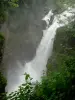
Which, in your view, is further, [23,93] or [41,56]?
[41,56]

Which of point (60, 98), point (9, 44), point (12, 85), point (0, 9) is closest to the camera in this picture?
point (60, 98)

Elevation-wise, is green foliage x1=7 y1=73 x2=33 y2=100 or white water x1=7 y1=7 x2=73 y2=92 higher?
white water x1=7 y1=7 x2=73 y2=92

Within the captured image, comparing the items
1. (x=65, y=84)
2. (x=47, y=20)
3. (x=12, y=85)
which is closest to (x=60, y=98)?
(x=65, y=84)

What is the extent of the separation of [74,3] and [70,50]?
2299mm

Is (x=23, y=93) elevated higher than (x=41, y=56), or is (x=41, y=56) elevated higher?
(x=41, y=56)

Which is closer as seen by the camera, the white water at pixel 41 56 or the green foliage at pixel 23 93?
the green foliage at pixel 23 93

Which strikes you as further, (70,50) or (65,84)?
(70,50)

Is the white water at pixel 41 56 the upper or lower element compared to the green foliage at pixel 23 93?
upper

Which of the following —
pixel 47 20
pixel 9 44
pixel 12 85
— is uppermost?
pixel 47 20

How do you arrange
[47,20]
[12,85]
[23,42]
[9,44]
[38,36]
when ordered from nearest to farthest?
[12,85], [9,44], [23,42], [38,36], [47,20]

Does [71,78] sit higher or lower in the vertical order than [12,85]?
lower

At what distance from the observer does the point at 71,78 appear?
138 inches

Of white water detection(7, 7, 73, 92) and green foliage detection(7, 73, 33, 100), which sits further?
white water detection(7, 7, 73, 92)

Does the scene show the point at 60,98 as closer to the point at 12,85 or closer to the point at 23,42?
the point at 12,85
